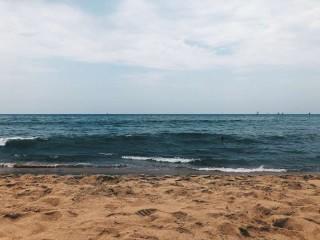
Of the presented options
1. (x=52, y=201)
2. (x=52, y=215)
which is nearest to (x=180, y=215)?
(x=52, y=215)

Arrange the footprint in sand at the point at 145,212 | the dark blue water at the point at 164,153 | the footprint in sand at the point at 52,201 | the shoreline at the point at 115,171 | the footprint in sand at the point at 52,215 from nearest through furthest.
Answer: the footprint in sand at the point at 52,215 → the footprint in sand at the point at 145,212 → the footprint in sand at the point at 52,201 → the shoreline at the point at 115,171 → the dark blue water at the point at 164,153

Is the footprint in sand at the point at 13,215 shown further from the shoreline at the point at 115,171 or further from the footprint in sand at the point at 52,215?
the shoreline at the point at 115,171

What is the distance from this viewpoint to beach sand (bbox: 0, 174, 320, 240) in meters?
4.17

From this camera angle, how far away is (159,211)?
4.97 meters

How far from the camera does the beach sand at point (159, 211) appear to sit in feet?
13.7

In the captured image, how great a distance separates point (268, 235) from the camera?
4.19m

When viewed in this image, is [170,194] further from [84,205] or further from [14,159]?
[14,159]

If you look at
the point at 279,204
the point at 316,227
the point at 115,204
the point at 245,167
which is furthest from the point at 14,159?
the point at 316,227

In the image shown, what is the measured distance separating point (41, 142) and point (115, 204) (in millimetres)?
15594

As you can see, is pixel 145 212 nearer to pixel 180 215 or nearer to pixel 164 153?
pixel 180 215

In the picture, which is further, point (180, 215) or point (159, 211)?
point (159, 211)

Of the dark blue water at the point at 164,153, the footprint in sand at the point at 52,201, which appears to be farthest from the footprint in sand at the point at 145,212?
the dark blue water at the point at 164,153

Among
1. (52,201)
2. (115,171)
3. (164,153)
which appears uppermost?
(52,201)

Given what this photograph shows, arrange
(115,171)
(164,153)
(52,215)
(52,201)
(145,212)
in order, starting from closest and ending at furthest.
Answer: (52,215)
(145,212)
(52,201)
(115,171)
(164,153)
